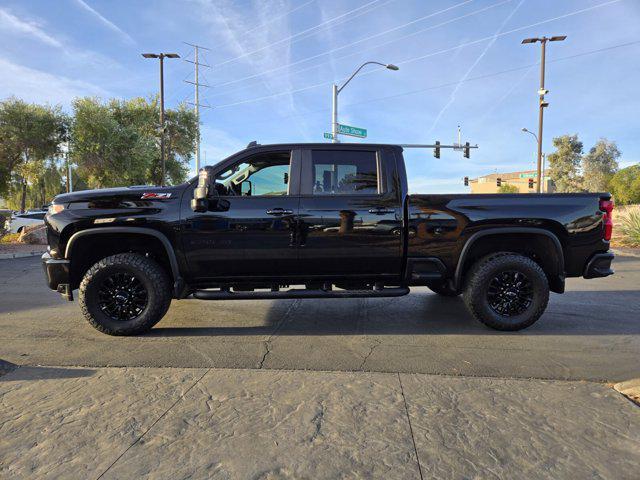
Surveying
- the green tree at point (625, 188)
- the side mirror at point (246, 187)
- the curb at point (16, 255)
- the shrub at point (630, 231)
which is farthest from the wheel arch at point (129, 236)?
the green tree at point (625, 188)

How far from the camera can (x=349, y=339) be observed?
14.7ft

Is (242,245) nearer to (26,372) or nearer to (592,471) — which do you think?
(26,372)

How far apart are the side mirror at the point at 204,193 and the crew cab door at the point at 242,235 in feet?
0.24

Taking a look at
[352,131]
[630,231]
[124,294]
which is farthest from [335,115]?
[124,294]

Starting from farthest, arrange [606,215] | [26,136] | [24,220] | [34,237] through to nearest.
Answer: [26,136]
[24,220]
[34,237]
[606,215]

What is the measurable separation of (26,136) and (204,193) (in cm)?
2776

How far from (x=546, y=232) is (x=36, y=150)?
30.6 metres

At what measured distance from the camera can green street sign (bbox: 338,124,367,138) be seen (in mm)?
22328

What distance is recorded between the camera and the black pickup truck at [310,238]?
448 cm

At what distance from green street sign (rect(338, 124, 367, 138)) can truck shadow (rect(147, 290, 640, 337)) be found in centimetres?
1704

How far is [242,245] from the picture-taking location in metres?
4.54

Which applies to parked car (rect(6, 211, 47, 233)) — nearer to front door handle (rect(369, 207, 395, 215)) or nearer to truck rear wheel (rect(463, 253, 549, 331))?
front door handle (rect(369, 207, 395, 215))

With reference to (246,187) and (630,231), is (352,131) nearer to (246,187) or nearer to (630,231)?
(630,231)

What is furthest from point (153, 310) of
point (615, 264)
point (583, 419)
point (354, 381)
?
point (615, 264)
